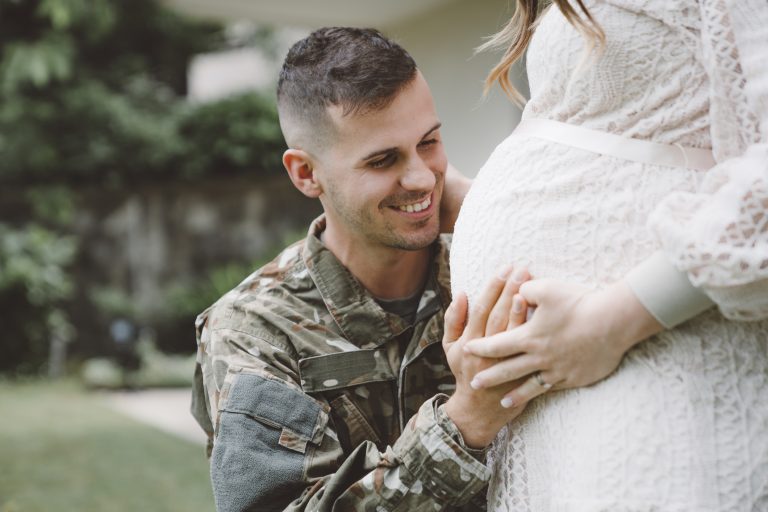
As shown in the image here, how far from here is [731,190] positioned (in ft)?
4.33

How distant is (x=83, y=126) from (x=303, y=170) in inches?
440

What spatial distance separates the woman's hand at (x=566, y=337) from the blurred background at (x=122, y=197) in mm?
8029

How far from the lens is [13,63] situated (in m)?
11.9

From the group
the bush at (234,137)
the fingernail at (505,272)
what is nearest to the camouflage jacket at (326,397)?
the fingernail at (505,272)

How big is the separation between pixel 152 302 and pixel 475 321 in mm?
11180

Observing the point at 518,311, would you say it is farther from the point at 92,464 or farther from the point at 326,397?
the point at 92,464

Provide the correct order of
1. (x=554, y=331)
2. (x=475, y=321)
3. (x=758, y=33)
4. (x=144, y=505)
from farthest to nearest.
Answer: (x=144, y=505) < (x=475, y=321) < (x=554, y=331) < (x=758, y=33)

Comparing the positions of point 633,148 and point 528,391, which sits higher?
point 633,148

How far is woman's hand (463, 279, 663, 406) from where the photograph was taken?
1411 mm

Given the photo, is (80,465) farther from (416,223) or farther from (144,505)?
(416,223)

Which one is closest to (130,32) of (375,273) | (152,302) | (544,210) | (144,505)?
(152,302)

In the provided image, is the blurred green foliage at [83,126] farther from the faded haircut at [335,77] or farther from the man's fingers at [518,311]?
the man's fingers at [518,311]

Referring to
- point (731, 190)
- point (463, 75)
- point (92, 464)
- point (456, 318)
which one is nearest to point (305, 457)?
point (456, 318)

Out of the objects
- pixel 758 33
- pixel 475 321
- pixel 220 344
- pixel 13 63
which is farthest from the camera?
pixel 13 63
